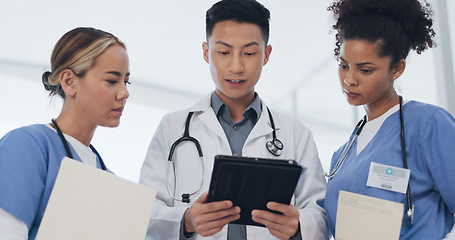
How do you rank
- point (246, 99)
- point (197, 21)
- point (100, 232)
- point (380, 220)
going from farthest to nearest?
point (197, 21)
point (246, 99)
point (380, 220)
point (100, 232)

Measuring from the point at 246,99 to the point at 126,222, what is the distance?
72cm

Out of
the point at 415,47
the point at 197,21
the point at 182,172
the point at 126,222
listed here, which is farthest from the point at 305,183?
the point at 197,21

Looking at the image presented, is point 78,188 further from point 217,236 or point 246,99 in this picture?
point 246,99

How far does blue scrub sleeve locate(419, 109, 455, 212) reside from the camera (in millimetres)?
1198

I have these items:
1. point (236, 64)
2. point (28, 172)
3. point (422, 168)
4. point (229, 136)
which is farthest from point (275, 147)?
point (28, 172)

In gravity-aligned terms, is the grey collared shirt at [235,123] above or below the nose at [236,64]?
below

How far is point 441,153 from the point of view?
3.97ft

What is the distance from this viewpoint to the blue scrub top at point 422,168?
3.97 feet

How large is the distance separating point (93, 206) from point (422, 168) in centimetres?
88

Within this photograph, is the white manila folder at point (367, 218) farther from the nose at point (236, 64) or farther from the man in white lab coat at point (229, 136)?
the nose at point (236, 64)

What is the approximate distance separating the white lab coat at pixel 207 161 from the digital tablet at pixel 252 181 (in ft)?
0.68

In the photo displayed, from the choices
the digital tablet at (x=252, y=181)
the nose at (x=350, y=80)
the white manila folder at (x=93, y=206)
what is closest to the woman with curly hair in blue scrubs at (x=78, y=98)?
the white manila folder at (x=93, y=206)

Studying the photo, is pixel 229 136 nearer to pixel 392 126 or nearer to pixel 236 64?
pixel 236 64

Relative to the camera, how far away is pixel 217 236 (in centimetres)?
136
